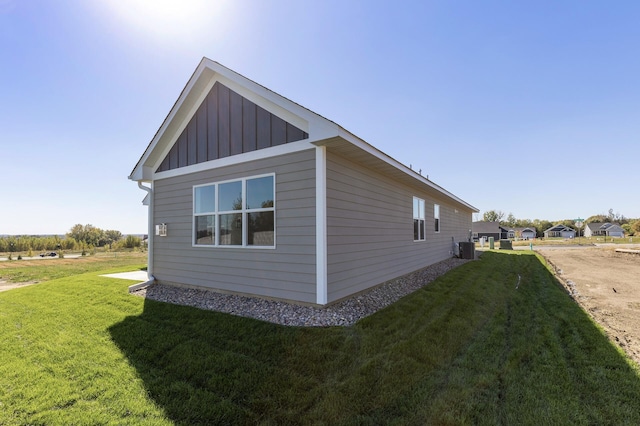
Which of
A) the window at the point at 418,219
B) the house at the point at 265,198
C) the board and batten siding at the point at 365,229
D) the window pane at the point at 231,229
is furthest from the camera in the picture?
the window at the point at 418,219

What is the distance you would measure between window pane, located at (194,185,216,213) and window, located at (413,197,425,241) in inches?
257

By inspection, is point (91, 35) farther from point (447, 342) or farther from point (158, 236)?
point (447, 342)

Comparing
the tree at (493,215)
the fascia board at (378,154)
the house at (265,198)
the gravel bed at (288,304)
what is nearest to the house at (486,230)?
the tree at (493,215)

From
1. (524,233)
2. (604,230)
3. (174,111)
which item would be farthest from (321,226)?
(604,230)

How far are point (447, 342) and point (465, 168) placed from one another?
739 inches

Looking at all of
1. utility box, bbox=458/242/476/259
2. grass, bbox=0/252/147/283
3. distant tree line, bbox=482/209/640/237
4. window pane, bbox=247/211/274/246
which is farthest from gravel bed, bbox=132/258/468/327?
distant tree line, bbox=482/209/640/237

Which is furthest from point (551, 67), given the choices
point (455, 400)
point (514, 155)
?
point (455, 400)

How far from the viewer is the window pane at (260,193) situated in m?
5.39

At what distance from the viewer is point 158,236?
24.9ft

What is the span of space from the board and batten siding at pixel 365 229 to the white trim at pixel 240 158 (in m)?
0.64

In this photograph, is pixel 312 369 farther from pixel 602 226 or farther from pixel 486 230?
pixel 602 226

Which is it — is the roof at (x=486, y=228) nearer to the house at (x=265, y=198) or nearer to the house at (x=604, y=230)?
the house at (x=604, y=230)

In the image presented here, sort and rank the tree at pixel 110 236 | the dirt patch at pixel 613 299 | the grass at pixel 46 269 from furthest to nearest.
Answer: the tree at pixel 110 236, the grass at pixel 46 269, the dirt patch at pixel 613 299

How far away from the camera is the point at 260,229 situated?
18.1 ft
